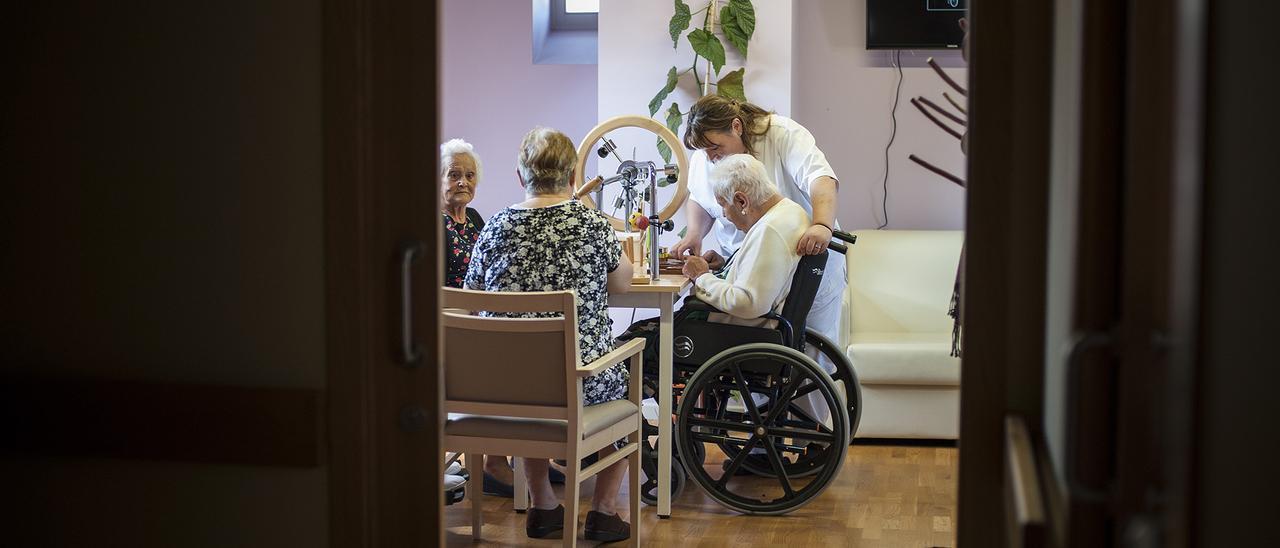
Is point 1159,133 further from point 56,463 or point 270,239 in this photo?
point 56,463

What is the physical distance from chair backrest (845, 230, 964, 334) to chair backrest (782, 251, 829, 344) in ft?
4.27

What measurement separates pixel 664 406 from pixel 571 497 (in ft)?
2.44

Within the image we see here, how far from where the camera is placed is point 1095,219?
1.14 metres

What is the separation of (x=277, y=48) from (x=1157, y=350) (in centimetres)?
128

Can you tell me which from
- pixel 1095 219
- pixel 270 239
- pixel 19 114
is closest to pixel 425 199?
pixel 270 239

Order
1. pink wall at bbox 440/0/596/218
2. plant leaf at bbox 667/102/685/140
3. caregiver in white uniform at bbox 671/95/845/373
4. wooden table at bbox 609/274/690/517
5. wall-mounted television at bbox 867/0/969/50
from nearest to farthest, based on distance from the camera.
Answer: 1. wooden table at bbox 609/274/690/517
2. caregiver in white uniform at bbox 671/95/845/373
3. plant leaf at bbox 667/102/685/140
4. wall-mounted television at bbox 867/0/969/50
5. pink wall at bbox 440/0/596/218

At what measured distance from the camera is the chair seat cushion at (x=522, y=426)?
3035 millimetres

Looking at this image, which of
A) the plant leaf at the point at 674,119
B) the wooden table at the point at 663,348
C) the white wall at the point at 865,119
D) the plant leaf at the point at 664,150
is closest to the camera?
the wooden table at the point at 663,348

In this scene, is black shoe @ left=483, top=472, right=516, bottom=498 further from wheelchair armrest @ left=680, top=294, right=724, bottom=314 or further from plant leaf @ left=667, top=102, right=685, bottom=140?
plant leaf @ left=667, top=102, right=685, bottom=140

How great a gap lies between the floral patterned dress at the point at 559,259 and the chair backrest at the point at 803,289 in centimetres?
74

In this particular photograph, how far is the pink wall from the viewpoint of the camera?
607cm

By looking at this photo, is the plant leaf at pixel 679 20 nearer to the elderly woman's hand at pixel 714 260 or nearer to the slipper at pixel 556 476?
the elderly woman's hand at pixel 714 260

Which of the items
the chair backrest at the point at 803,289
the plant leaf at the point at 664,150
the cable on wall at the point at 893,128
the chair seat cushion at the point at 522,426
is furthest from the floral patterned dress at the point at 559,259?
the cable on wall at the point at 893,128

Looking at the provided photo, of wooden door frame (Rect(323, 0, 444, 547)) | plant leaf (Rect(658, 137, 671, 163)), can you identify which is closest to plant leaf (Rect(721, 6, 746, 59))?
plant leaf (Rect(658, 137, 671, 163))
